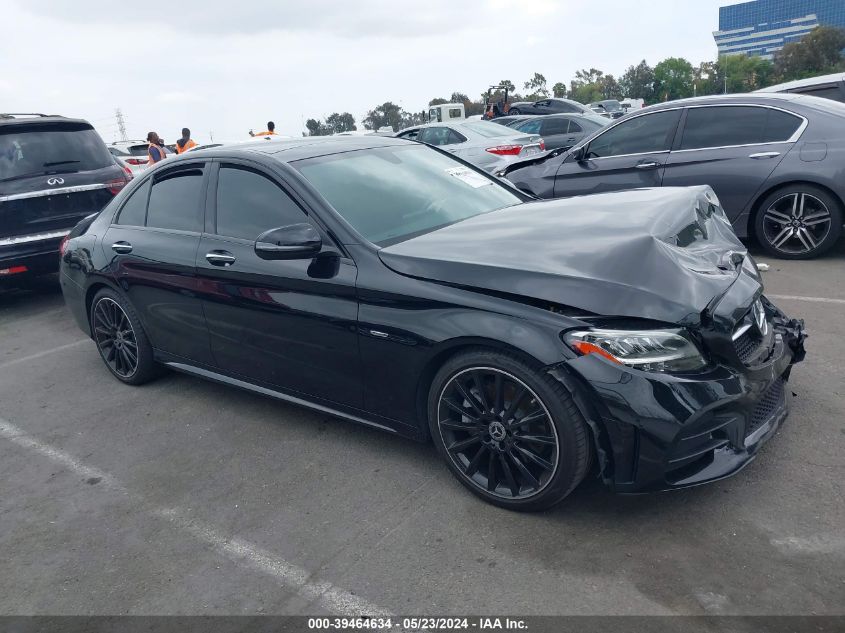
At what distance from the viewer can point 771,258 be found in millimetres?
6906

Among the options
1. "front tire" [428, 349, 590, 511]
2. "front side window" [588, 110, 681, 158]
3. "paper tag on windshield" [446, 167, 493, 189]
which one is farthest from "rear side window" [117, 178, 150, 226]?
"front side window" [588, 110, 681, 158]

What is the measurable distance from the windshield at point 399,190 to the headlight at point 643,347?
3.96 ft

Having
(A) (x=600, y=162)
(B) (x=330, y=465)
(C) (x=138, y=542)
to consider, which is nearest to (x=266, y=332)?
(B) (x=330, y=465)

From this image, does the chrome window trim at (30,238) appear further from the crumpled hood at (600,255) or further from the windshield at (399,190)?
the crumpled hood at (600,255)

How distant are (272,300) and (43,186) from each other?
4945 millimetres

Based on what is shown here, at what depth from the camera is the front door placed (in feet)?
11.8

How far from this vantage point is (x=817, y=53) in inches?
3108

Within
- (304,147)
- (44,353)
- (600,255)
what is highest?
(304,147)

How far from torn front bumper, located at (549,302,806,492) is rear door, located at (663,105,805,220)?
14.3ft

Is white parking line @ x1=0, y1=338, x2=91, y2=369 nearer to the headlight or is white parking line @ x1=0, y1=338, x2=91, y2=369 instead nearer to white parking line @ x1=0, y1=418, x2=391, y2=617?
white parking line @ x1=0, y1=418, x2=391, y2=617

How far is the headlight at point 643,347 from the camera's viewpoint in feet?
9.14

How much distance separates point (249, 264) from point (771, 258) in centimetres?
519

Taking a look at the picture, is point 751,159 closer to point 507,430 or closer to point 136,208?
point 507,430

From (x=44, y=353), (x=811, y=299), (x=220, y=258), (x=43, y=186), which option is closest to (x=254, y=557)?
(x=220, y=258)
